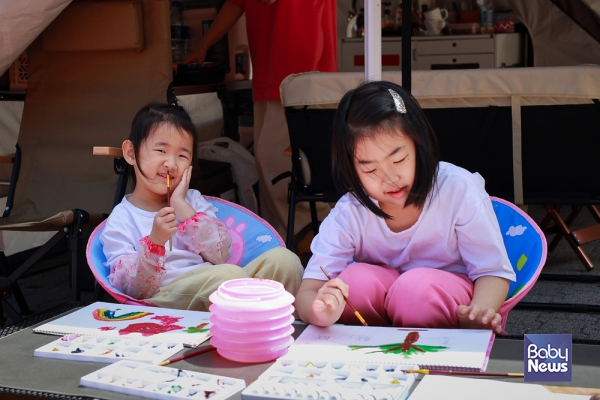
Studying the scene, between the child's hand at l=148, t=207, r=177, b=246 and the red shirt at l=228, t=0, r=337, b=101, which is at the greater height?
the red shirt at l=228, t=0, r=337, b=101

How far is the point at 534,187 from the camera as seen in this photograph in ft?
9.37

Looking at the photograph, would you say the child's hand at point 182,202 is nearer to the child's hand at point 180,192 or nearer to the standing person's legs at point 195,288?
the child's hand at point 180,192

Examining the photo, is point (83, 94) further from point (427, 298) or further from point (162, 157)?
point (427, 298)

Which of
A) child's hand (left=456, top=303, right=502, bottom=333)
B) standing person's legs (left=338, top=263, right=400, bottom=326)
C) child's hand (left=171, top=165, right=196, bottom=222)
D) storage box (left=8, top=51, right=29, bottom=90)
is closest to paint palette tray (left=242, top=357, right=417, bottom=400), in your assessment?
child's hand (left=456, top=303, right=502, bottom=333)

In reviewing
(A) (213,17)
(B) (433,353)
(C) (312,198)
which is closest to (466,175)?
(B) (433,353)

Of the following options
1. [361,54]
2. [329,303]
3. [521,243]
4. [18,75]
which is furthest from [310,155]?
[361,54]

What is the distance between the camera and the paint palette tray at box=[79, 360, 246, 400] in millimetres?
1131

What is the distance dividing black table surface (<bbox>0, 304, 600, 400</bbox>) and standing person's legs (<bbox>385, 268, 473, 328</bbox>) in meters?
0.22

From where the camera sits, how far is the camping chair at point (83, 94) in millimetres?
3131

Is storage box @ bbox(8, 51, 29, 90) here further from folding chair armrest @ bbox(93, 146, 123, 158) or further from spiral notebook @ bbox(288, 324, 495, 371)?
spiral notebook @ bbox(288, 324, 495, 371)

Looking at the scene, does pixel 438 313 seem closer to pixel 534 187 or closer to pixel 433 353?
pixel 433 353

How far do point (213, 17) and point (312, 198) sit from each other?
59.2 inches

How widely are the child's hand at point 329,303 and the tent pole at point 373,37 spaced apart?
974 millimetres

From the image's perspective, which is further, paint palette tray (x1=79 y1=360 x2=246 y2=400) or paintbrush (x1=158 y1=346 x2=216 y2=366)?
paintbrush (x1=158 y1=346 x2=216 y2=366)
